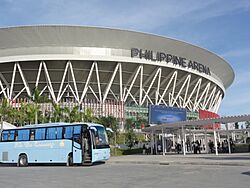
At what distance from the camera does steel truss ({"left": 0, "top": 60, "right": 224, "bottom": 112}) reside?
55.0m

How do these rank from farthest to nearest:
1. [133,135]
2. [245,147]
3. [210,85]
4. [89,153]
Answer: [210,85] → [133,135] → [245,147] → [89,153]

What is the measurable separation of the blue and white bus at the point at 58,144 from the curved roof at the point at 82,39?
27.6 metres

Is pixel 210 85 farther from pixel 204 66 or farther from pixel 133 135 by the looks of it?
pixel 133 135

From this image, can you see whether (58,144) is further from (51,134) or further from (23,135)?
(23,135)

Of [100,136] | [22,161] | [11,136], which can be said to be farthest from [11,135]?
[100,136]

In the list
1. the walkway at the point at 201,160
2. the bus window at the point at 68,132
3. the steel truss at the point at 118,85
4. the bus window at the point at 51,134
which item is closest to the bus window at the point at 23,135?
the bus window at the point at 51,134

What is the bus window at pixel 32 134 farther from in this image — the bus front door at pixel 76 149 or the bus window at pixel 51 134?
the bus front door at pixel 76 149

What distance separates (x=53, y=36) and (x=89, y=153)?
3217 cm

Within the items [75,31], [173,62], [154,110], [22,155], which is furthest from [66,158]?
[173,62]

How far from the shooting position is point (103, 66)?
184 feet

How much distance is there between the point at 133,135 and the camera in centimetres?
4722

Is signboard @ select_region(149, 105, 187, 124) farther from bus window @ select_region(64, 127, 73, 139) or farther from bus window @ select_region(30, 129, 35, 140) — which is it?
bus window @ select_region(64, 127, 73, 139)

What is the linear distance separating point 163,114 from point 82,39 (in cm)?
1682

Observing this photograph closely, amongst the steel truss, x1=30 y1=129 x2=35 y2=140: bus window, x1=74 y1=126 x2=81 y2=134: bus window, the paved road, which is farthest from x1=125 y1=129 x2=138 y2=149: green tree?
the paved road
